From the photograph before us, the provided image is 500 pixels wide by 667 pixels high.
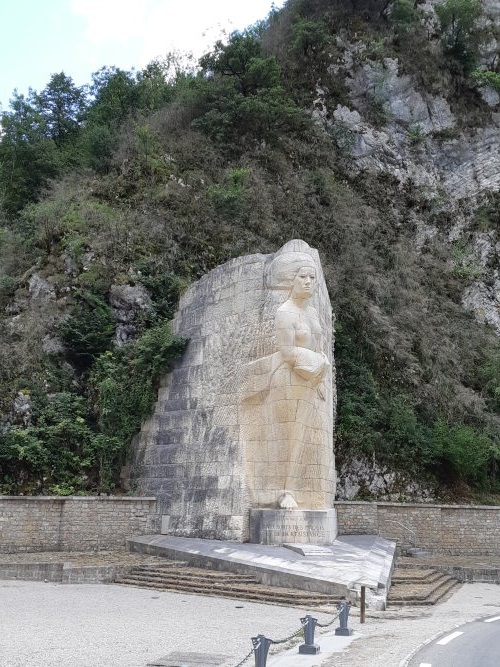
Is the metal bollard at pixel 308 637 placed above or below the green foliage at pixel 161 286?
below

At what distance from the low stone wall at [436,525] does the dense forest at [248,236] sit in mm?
1547

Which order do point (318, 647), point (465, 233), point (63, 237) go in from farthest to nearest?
point (465, 233)
point (63, 237)
point (318, 647)

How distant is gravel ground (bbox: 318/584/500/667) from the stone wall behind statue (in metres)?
4.08

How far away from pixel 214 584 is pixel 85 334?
8.86 meters

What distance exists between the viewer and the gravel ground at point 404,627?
19.7 ft

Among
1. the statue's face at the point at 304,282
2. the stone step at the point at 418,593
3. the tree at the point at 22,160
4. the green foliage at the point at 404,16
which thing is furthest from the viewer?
the green foliage at the point at 404,16

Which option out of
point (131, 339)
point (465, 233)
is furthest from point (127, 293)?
point (465, 233)

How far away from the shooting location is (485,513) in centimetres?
Result: 1775

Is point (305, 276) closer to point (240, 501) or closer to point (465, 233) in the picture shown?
point (240, 501)

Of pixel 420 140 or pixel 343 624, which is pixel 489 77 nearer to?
pixel 420 140

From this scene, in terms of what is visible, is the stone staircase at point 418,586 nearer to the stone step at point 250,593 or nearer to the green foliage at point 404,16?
the stone step at point 250,593

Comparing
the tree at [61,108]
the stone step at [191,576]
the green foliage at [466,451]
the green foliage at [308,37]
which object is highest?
the green foliage at [308,37]

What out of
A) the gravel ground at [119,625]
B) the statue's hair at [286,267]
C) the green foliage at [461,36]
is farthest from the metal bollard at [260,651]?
the green foliage at [461,36]

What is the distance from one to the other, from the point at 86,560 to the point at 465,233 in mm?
21069
